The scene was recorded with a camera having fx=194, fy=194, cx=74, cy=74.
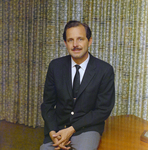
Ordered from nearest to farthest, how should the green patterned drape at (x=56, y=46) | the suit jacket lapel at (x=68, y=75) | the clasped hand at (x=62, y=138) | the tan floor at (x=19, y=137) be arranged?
the clasped hand at (x=62, y=138)
the suit jacket lapel at (x=68, y=75)
the tan floor at (x=19, y=137)
the green patterned drape at (x=56, y=46)

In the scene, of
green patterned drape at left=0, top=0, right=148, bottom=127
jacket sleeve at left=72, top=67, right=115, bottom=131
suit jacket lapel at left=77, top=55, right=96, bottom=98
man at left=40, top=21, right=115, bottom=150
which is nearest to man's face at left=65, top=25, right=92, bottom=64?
man at left=40, top=21, right=115, bottom=150

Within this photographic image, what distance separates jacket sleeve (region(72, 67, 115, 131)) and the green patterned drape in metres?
1.20

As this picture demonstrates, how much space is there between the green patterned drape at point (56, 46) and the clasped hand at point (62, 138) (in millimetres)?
1412

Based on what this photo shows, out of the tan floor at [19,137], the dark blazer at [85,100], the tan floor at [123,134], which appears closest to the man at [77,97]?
the dark blazer at [85,100]

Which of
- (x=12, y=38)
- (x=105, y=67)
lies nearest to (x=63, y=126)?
(x=105, y=67)

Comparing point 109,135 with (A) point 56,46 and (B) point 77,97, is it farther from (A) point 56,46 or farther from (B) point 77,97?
(A) point 56,46

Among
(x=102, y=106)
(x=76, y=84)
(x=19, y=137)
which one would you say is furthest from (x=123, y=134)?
(x=19, y=137)

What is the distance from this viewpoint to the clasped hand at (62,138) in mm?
1243

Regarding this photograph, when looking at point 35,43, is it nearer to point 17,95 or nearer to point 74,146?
point 17,95

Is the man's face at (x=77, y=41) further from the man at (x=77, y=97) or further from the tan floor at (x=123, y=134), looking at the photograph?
the tan floor at (x=123, y=134)

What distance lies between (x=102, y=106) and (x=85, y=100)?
13cm

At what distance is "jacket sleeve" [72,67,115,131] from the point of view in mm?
1307

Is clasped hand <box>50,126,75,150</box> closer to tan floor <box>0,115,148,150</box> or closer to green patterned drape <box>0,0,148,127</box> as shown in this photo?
tan floor <box>0,115,148,150</box>

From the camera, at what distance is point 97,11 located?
246cm
